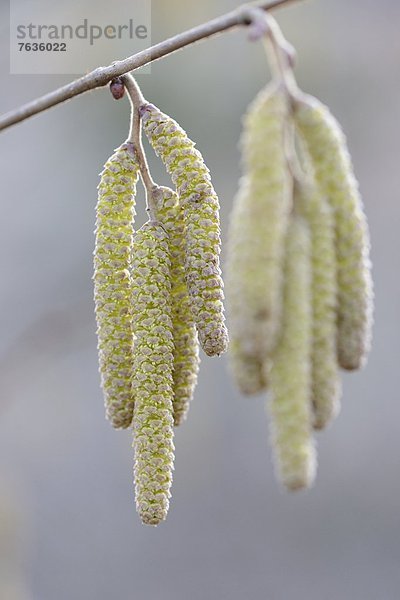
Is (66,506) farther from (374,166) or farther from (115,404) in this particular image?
(115,404)

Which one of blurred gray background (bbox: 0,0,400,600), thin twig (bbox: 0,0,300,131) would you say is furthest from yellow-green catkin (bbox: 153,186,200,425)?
blurred gray background (bbox: 0,0,400,600)

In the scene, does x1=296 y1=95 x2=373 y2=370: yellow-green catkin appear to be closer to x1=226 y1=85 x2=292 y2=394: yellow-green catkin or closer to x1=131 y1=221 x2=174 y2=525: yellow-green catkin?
x1=226 y1=85 x2=292 y2=394: yellow-green catkin

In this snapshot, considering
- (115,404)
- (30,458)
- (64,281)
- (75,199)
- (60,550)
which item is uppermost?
→ (75,199)

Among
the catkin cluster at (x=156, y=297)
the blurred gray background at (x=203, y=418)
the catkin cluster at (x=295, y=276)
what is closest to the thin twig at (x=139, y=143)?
the catkin cluster at (x=156, y=297)

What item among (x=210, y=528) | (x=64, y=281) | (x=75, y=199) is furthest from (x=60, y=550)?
(x=75, y=199)

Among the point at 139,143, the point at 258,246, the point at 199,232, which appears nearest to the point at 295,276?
the point at 258,246
